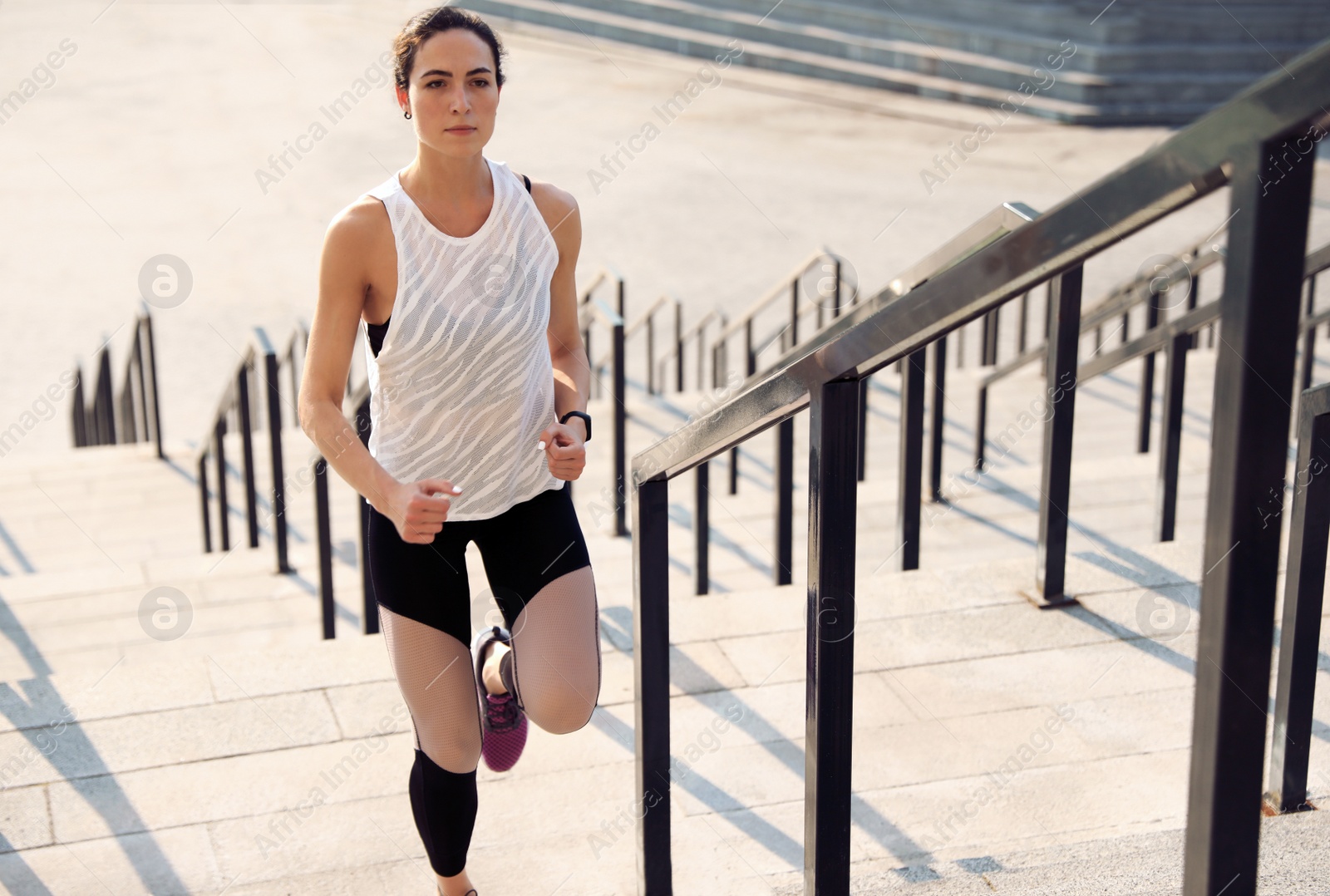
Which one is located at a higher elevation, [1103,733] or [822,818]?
[822,818]

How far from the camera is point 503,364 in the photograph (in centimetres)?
251

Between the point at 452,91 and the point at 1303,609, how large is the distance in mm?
1755

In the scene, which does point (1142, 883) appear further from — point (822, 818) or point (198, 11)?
point (198, 11)

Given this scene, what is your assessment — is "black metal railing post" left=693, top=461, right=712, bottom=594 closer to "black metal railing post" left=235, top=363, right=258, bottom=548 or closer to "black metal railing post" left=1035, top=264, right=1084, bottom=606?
"black metal railing post" left=1035, top=264, right=1084, bottom=606

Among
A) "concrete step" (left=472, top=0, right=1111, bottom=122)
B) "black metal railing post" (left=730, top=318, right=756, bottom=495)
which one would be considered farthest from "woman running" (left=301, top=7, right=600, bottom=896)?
"concrete step" (left=472, top=0, right=1111, bottom=122)

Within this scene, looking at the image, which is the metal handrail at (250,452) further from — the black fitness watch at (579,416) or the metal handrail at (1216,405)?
the metal handrail at (1216,405)

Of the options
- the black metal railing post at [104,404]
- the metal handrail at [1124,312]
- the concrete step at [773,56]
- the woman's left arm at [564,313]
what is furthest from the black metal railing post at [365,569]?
the concrete step at [773,56]

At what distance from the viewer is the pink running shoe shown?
9.11 ft

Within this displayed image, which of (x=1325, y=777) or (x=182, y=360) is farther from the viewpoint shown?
(x=182, y=360)

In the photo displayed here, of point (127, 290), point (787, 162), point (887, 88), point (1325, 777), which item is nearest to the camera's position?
point (1325, 777)

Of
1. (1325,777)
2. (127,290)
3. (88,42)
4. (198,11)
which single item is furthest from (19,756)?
(198,11)

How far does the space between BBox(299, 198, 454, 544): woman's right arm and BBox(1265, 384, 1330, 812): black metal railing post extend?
58.6 inches

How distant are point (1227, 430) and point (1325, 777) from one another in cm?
185

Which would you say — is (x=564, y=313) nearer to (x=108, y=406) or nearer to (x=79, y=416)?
(x=108, y=406)
